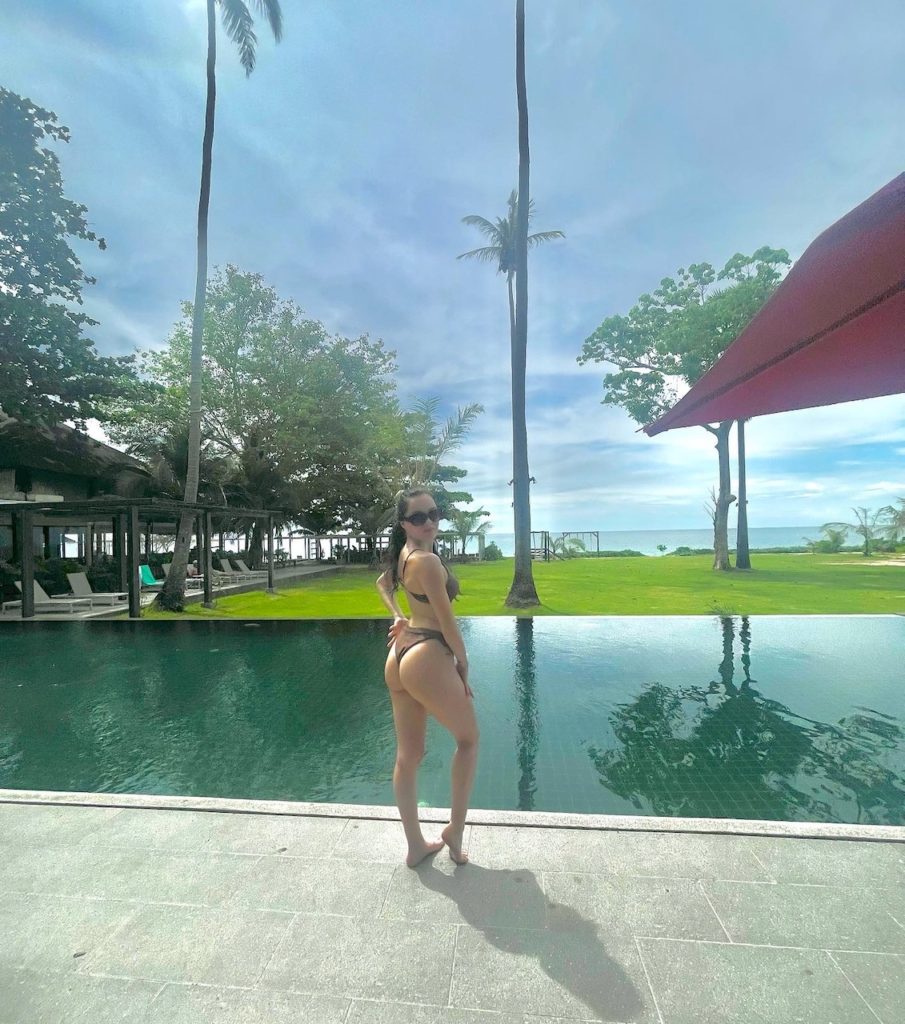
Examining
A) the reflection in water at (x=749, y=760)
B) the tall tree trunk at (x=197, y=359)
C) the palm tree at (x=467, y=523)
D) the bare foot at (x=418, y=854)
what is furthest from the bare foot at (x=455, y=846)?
the palm tree at (x=467, y=523)

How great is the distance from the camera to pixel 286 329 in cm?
2233

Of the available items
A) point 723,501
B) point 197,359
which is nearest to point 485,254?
point 197,359

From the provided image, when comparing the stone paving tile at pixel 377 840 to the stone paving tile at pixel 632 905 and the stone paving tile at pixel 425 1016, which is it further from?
the stone paving tile at pixel 425 1016

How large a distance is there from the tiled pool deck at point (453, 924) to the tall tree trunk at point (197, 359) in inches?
433

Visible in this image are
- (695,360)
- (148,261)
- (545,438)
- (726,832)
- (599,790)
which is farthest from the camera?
(545,438)

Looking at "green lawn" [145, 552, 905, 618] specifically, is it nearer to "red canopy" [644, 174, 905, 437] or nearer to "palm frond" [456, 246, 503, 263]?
"red canopy" [644, 174, 905, 437]

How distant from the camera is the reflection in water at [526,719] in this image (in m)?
3.76

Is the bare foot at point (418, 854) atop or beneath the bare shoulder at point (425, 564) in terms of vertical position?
beneath

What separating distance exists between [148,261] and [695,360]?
18900 millimetres

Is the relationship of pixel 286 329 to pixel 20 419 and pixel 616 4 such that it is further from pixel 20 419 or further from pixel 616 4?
pixel 616 4

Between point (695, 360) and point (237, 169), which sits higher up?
point (237, 169)

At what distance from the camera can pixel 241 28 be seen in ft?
47.4

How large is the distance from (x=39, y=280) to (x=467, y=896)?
1581 centimetres

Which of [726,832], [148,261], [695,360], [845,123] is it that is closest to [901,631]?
[845,123]
